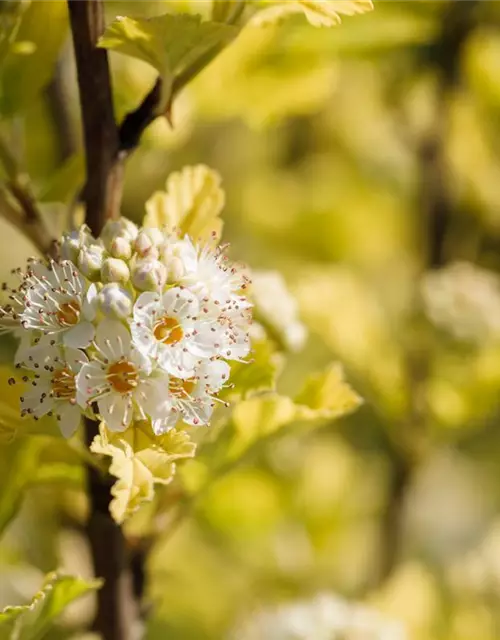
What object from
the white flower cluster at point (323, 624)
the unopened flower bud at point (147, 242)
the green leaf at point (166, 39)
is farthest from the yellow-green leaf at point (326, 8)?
the white flower cluster at point (323, 624)

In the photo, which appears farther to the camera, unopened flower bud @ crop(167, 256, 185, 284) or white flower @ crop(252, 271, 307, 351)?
white flower @ crop(252, 271, 307, 351)

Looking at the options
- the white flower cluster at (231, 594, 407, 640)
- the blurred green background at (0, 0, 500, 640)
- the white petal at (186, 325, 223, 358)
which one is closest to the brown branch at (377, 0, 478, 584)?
the blurred green background at (0, 0, 500, 640)

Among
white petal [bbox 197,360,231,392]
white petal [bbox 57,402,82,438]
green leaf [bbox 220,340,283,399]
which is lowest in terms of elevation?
green leaf [bbox 220,340,283,399]

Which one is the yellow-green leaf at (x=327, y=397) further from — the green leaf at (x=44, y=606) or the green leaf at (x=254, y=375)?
the green leaf at (x=44, y=606)

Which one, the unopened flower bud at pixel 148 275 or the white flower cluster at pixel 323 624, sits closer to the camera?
the unopened flower bud at pixel 148 275

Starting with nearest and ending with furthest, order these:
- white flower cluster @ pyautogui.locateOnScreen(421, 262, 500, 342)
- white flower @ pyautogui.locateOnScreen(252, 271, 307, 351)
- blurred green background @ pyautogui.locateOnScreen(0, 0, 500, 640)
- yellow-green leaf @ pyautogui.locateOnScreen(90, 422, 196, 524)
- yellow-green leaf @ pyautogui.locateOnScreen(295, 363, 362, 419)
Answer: yellow-green leaf @ pyautogui.locateOnScreen(90, 422, 196, 524), yellow-green leaf @ pyautogui.locateOnScreen(295, 363, 362, 419), white flower @ pyautogui.locateOnScreen(252, 271, 307, 351), blurred green background @ pyautogui.locateOnScreen(0, 0, 500, 640), white flower cluster @ pyautogui.locateOnScreen(421, 262, 500, 342)

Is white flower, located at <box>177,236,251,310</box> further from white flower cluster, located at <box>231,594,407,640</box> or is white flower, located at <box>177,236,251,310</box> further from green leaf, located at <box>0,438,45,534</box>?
white flower cluster, located at <box>231,594,407,640</box>
